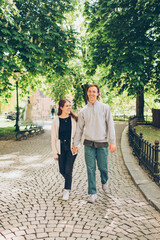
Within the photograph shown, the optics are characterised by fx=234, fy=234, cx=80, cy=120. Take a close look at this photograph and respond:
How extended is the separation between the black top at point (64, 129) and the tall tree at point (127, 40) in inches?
280

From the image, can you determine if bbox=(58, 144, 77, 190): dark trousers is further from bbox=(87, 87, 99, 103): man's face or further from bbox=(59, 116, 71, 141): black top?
bbox=(87, 87, 99, 103): man's face

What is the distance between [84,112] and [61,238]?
2012mm

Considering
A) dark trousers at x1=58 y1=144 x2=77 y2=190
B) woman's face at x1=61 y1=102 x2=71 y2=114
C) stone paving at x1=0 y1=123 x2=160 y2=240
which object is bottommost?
stone paving at x1=0 y1=123 x2=160 y2=240

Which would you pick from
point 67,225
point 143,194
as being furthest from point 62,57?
point 67,225

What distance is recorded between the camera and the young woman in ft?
13.9

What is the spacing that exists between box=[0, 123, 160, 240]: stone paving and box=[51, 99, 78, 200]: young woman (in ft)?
1.63

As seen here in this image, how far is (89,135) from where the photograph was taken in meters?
4.04

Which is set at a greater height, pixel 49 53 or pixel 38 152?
pixel 49 53

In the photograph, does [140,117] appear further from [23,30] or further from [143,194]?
[143,194]

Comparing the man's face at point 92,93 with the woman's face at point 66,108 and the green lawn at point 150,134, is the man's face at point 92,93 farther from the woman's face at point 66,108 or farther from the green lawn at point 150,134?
the green lawn at point 150,134

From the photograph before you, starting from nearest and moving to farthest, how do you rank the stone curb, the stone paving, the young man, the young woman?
1. the stone paving
2. the young man
3. the stone curb
4. the young woman

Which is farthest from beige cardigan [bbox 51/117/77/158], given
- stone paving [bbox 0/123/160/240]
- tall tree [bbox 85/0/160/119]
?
tall tree [bbox 85/0/160/119]

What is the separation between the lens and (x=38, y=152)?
909cm

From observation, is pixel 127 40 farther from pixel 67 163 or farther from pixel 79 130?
pixel 67 163
